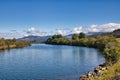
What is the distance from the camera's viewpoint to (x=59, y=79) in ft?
132

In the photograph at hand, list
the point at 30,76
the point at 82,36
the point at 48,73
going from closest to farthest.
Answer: the point at 30,76
the point at 48,73
the point at 82,36

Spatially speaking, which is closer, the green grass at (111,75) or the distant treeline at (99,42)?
the green grass at (111,75)

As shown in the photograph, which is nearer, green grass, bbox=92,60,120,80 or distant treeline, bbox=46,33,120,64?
green grass, bbox=92,60,120,80

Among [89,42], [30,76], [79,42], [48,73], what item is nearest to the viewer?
[30,76]

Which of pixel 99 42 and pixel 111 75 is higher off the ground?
pixel 99 42

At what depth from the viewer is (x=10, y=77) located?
1677 inches

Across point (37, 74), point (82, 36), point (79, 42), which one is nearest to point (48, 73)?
point (37, 74)

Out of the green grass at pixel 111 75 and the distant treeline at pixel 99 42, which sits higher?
the distant treeline at pixel 99 42

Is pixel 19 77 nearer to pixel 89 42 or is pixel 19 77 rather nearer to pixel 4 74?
pixel 4 74

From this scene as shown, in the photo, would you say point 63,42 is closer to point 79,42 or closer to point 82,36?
point 82,36

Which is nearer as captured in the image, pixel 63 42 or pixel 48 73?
pixel 48 73

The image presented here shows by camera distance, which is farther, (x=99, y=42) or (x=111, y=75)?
(x=99, y=42)

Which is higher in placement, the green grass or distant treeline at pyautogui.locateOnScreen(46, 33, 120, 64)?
distant treeline at pyautogui.locateOnScreen(46, 33, 120, 64)

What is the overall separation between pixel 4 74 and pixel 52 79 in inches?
394
